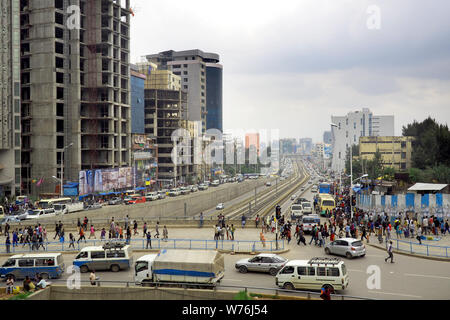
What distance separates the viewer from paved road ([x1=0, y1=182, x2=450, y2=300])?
17984 mm

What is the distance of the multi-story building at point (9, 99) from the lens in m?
59.8

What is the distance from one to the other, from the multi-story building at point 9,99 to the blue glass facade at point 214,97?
124 metres

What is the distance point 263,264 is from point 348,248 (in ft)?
18.6

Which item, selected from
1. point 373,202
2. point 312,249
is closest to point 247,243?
point 312,249

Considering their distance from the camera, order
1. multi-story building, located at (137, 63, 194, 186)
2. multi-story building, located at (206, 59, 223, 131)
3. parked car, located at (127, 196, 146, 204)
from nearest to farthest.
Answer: parked car, located at (127, 196, 146, 204), multi-story building, located at (137, 63, 194, 186), multi-story building, located at (206, 59, 223, 131)

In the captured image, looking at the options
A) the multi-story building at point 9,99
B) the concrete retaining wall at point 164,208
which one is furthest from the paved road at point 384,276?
the multi-story building at point 9,99

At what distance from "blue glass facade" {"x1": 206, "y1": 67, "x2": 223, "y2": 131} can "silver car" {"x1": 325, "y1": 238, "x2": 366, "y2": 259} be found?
537 ft

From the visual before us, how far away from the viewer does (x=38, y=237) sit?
28156 mm

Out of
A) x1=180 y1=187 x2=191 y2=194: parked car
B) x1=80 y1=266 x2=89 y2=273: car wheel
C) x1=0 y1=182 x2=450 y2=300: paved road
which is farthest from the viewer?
x1=180 y1=187 x2=191 y2=194: parked car

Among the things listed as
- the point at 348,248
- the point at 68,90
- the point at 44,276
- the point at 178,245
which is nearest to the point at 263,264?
the point at 348,248

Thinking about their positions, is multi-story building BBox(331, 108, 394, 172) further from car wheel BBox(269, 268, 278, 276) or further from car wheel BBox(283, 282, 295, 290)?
car wheel BBox(283, 282, 295, 290)

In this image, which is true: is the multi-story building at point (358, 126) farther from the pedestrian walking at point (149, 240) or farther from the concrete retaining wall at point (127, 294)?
the concrete retaining wall at point (127, 294)

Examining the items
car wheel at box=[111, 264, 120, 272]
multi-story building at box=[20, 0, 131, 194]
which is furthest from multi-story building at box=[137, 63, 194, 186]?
car wheel at box=[111, 264, 120, 272]
